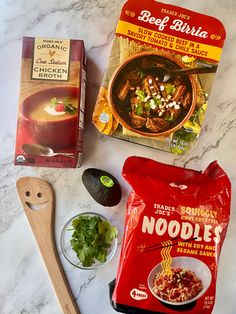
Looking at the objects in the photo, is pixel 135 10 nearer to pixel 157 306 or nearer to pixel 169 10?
pixel 169 10

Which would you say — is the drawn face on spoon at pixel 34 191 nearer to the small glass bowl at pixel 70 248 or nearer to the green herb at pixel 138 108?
the small glass bowl at pixel 70 248

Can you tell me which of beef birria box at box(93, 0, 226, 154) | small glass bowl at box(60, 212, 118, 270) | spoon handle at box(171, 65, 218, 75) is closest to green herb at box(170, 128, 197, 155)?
beef birria box at box(93, 0, 226, 154)

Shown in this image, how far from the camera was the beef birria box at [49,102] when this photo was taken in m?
1.00

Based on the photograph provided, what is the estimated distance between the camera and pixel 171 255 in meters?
0.93

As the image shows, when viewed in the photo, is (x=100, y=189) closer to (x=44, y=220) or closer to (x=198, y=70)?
(x=44, y=220)

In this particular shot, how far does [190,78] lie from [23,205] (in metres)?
0.50

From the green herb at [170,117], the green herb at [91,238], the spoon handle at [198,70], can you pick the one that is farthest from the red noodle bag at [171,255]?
the spoon handle at [198,70]

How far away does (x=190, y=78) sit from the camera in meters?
1.03

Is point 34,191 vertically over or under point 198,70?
under

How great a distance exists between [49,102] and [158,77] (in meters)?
0.26

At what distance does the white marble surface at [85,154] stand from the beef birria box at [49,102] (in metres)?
0.10

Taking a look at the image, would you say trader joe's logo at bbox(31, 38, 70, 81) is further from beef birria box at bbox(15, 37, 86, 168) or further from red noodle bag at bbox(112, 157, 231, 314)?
red noodle bag at bbox(112, 157, 231, 314)

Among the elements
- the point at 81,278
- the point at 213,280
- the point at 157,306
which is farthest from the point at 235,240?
the point at 81,278

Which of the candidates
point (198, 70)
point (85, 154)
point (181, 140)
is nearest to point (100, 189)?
point (85, 154)
